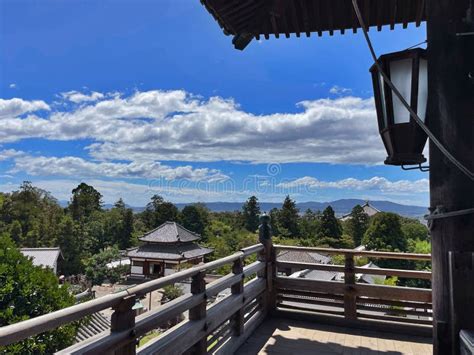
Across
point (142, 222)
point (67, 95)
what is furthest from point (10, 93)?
point (142, 222)

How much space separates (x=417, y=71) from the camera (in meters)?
1.28

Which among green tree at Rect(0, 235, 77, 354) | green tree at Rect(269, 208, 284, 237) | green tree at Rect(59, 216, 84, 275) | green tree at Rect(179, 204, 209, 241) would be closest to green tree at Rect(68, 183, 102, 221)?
green tree at Rect(59, 216, 84, 275)

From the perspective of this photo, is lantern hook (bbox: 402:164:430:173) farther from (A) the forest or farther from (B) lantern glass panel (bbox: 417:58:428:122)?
(A) the forest

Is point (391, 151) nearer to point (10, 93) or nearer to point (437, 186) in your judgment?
point (437, 186)

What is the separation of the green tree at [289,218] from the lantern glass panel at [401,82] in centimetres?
3671

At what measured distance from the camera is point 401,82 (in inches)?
52.4

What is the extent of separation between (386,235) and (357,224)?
11.7 meters

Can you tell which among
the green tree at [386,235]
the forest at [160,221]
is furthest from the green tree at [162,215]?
the green tree at [386,235]

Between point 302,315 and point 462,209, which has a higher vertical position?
point 462,209

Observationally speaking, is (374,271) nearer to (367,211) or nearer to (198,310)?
(198,310)

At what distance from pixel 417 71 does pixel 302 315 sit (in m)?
3.30

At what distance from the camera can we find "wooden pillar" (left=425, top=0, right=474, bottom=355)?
3.29 ft

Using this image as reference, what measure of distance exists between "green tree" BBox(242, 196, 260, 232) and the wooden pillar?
4414 cm

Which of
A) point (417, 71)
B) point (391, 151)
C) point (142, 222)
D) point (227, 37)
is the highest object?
point (227, 37)
